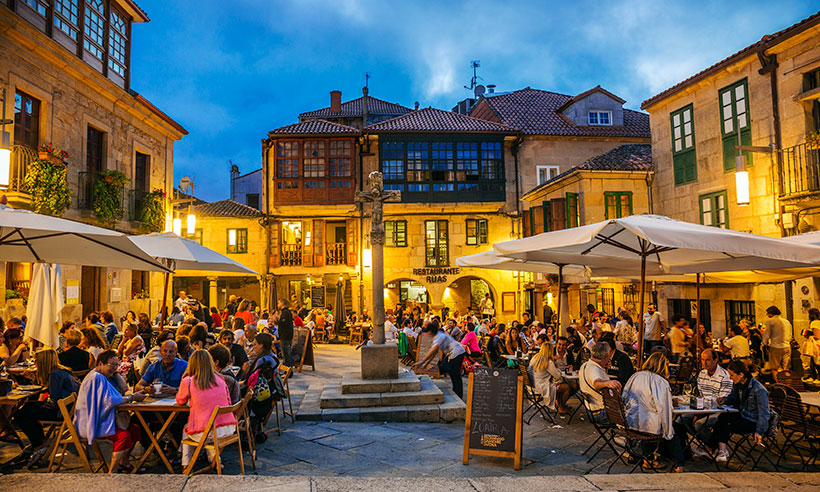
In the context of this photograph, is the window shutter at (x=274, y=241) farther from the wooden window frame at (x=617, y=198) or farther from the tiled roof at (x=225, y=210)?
the wooden window frame at (x=617, y=198)

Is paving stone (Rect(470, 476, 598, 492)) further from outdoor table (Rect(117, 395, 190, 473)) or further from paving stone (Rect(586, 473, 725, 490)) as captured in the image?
outdoor table (Rect(117, 395, 190, 473))

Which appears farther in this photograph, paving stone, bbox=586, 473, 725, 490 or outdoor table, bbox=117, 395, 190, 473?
outdoor table, bbox=117, 395, 190, 473

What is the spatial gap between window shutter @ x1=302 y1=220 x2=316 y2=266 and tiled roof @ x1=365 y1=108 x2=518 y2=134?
5533mm

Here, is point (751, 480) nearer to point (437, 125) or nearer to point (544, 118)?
point (437, 125)

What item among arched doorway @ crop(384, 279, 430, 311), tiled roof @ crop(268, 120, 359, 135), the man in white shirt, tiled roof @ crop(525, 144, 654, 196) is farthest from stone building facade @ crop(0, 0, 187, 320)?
tiled roof @ crop(525, 144, 654, 196)

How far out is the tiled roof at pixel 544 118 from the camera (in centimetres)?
2636

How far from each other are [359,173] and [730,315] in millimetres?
16231

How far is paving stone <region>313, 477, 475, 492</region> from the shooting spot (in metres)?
4.63

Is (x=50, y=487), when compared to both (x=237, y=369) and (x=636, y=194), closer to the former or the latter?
(x=237, y=369)

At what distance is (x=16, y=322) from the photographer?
9.86m

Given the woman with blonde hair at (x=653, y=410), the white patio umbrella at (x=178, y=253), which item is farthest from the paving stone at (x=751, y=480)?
the white patio umbrella at (x=178, y=253)

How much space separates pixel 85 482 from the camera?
4.66m

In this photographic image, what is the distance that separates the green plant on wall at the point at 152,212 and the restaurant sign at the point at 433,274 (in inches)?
467

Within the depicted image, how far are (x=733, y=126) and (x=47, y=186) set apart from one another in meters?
18.2
